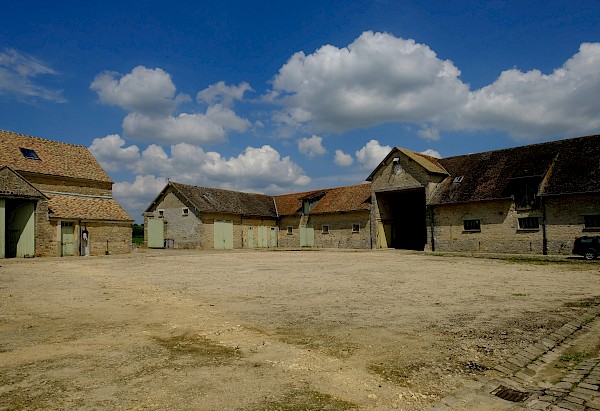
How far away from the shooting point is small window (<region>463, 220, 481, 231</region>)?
89.5 ft

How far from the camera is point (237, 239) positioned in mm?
37719

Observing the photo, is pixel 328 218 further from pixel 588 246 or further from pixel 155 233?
pixel 588 246

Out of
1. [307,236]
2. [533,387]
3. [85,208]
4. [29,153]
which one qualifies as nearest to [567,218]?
[307,236]

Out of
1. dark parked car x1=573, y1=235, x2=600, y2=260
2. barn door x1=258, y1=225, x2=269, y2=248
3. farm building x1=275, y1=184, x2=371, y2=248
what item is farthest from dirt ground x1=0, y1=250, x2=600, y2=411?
barn door x1=258, y1=225, x2=269, y2=248

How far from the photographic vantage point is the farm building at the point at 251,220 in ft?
114

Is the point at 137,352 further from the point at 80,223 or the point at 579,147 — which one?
the point at 579,147

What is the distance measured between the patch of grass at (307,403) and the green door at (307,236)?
113 feet

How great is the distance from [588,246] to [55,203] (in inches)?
1228

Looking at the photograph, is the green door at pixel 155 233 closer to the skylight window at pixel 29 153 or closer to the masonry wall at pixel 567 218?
the skylight window at pixel 29 153

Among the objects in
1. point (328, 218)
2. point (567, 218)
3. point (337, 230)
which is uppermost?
point (328, 218)

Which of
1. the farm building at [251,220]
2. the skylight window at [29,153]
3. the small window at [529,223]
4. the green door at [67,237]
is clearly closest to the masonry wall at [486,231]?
the small window at [529,223]

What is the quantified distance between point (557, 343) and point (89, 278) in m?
13.3

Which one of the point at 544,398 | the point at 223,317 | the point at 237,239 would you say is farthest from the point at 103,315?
the point at 237,239

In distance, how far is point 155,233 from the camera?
37375 mm
